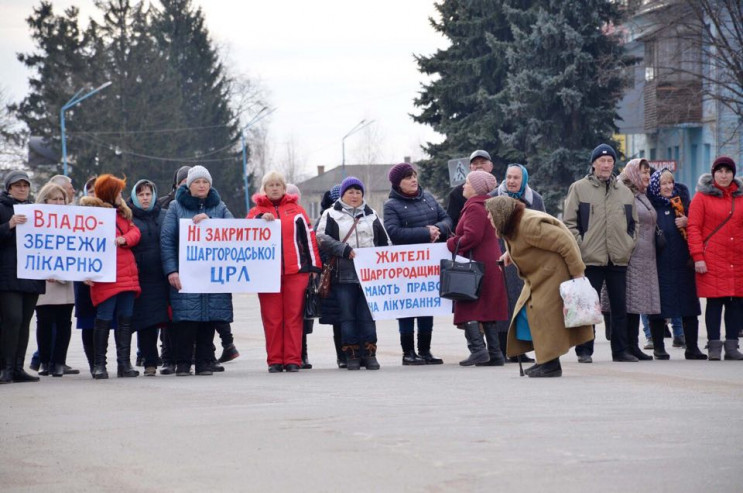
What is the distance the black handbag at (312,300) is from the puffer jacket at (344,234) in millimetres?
199

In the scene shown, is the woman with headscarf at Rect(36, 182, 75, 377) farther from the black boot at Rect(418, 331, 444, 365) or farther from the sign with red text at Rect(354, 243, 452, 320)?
the black boot at Rect(418, 331, 444, 365)

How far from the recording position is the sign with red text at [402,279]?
14.6 m

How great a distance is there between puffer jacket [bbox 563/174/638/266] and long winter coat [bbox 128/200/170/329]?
13.1ft

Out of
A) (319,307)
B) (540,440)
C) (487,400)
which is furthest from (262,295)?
(540,440)

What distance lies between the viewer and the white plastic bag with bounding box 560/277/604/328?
1196cm

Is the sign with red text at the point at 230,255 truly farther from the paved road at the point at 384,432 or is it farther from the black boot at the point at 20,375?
the black boot at the point at 20,375

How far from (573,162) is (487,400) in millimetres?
36918

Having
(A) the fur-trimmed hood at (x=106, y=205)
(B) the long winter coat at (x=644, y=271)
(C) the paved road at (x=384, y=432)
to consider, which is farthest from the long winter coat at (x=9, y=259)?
(B) the long winter coat at (x=644, y=271)

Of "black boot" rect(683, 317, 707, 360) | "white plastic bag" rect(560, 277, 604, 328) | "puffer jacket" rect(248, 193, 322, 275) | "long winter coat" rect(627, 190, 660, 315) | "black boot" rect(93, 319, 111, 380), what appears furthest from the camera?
"black boot" rect(683, 317, 707, 360)

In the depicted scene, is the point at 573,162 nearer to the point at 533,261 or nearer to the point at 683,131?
the point at 683,131

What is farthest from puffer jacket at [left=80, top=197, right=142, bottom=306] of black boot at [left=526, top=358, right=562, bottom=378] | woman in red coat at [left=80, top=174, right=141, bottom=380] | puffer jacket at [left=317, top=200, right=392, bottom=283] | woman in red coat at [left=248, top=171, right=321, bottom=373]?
black boot at [left=526, top=358, right=562, bottom=378]

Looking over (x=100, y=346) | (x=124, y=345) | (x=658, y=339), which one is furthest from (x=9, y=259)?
(x=658, y=339)

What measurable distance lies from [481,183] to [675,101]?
40058 mm

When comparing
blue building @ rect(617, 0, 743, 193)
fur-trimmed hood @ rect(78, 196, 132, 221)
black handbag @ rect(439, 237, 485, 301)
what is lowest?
Answer: black handbag @ rect(439, 237, 485, 301)
